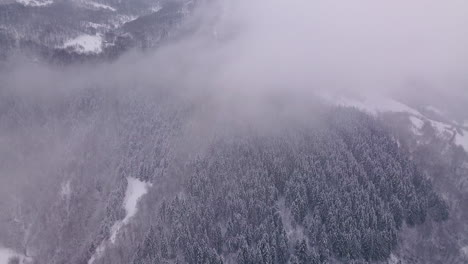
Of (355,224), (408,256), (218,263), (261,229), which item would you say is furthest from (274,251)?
(408,256)

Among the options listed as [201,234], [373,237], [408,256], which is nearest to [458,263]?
[408,256]

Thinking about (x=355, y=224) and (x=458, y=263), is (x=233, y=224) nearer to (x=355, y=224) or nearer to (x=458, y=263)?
(x=355, y=224)

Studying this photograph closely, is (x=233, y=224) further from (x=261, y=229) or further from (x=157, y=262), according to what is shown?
(x=157, y=262)

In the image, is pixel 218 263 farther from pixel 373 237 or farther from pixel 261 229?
pixel 373 237

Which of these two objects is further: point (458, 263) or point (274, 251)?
point (458, 263)

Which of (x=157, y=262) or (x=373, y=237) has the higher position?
(x=373, y=237)

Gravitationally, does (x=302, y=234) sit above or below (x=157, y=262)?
above

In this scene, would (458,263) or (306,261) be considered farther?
(458,263)
